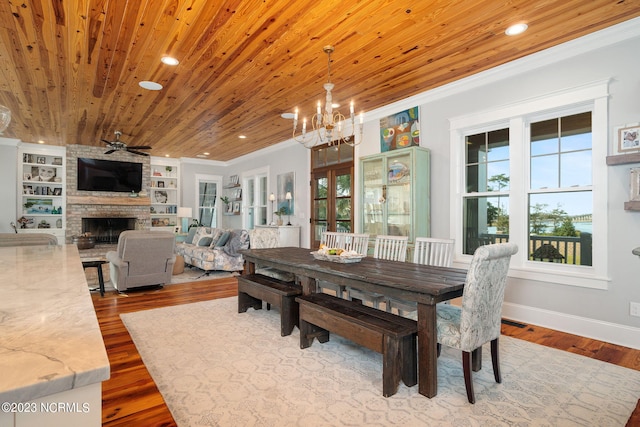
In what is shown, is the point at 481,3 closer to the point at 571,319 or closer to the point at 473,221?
the point at 473,221

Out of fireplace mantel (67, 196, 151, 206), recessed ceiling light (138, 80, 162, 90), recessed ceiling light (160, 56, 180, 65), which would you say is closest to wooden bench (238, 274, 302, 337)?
recessed ceiling light (160, 56, 180, 65)

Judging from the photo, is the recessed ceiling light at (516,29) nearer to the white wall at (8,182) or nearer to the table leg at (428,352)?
the table leg at (428,352)

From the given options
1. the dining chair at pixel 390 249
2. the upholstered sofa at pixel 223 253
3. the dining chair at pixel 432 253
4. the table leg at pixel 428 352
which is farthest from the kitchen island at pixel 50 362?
the upholstered sofa at pixel 223 253

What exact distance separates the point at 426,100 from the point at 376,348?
3.45 meters

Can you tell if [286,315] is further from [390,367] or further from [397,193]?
[397,193]

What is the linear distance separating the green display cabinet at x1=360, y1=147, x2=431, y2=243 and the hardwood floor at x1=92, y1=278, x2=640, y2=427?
5.08 ft

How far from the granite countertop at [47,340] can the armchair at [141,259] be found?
353 centimetres

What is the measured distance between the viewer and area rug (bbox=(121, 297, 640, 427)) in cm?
192

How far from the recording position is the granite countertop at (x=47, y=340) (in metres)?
0.53

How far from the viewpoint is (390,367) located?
2125 mm

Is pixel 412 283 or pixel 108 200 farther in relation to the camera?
pixel 108 200

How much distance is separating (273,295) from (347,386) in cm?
130

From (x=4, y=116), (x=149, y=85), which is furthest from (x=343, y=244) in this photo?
(x=4, y=116)

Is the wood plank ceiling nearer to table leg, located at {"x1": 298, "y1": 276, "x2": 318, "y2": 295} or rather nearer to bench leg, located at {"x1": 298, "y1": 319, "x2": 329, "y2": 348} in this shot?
table leg, located at {"x1": 298, "y1": 276, "x2": 318, "y2": 295}
